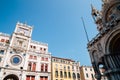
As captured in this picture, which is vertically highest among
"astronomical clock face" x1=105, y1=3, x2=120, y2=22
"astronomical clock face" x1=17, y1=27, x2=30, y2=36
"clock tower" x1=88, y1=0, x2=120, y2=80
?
"astronomical clock face" x1=17, y1=27, x2=30, y2=36

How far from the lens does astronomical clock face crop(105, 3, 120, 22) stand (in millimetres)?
24841

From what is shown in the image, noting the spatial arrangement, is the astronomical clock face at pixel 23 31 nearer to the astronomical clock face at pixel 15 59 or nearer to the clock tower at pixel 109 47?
the astronomical clock face at pixel 15 59

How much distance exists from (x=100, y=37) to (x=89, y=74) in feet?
131

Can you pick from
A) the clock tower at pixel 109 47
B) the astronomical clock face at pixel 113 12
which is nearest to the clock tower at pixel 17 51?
the clock tower at pixel 109 47

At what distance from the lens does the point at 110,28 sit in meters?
21.0

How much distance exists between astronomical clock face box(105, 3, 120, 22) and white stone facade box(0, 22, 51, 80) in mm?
26933

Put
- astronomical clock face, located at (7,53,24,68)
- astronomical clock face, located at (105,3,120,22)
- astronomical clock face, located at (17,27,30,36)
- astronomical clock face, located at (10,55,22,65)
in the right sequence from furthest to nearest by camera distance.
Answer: astronomical clock face, located at (17,27,30,36)
astronomical clock face, located at (10,55,22,65)
astronomical clock face, located at (7,53,24,68)
astronomical clock face, located at (105,3,120,22)

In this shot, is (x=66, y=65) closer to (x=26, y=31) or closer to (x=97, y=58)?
(x=26, y=31)

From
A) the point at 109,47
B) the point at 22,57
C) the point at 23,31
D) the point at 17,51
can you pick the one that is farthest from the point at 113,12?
the point at 23,31

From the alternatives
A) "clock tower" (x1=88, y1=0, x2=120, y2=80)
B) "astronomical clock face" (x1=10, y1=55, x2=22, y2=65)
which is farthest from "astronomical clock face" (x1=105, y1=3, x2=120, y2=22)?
"astronomical clock face" (x1=10, y1=55, x2=22, y2=65)

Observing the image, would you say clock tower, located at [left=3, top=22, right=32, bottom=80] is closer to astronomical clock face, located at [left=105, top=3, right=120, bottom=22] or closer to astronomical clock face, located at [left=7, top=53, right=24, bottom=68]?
astronomical clock face, located at [left=7, top=53, right=24, bottom=68]

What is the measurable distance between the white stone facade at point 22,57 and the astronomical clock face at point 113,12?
1060 inches

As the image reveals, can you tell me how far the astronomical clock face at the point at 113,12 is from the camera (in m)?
24.8

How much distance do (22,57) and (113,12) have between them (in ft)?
103
